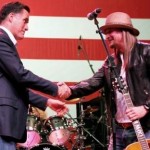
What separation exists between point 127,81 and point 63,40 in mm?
2749

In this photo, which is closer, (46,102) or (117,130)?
(46,102)

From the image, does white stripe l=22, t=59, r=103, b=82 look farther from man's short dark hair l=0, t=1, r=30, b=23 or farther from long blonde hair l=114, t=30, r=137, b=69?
man's short dark hair l=0, t=1, r=30, b=23

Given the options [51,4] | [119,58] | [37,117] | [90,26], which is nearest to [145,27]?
[90,26]

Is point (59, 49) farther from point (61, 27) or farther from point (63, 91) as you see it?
point (63, 91)

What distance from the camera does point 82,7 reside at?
20.3 ft

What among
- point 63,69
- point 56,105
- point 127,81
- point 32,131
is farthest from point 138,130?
point 63,69

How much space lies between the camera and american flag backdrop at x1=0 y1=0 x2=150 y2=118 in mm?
6027

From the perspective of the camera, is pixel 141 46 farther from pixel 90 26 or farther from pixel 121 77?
pixel 90 26

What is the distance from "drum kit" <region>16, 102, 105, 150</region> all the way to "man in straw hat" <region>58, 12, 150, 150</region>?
160cm

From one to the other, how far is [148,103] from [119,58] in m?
0.52

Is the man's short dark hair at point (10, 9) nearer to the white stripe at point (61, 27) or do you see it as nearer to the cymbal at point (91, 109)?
the cymbal at point (91, 109)

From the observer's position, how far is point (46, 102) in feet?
10.8

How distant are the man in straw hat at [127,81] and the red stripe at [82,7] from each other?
2412 mm

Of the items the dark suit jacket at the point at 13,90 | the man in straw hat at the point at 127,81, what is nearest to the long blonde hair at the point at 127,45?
the man in straw hat at the point at 127,81
